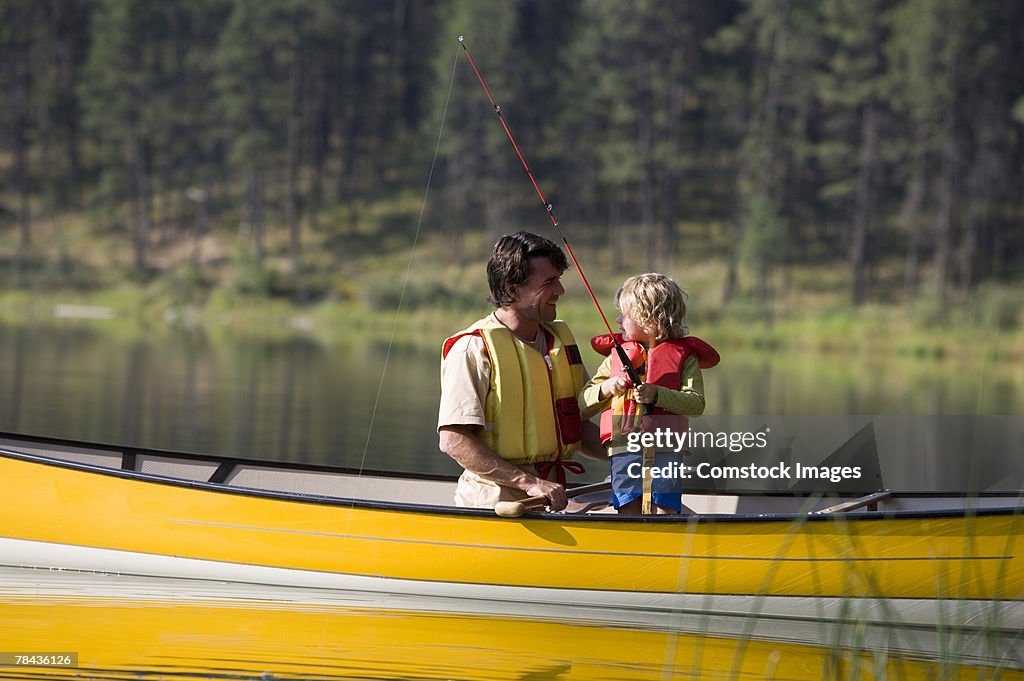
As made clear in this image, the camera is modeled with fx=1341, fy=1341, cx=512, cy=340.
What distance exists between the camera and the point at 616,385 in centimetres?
550

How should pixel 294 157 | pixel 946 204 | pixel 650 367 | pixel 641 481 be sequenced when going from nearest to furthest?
pixel 650 367 < pixel 641 481 < pixel 946 204 < pixel 294 157

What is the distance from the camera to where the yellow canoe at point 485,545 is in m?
5.72

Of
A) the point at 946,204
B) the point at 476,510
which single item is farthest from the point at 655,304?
the point at 946,204

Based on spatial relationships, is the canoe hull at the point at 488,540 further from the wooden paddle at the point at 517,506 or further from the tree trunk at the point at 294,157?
the tree trunk at the point at 294,157

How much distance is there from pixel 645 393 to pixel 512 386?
613mm

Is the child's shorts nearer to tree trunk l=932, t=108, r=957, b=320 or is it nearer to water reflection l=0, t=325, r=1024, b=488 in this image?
water reflection l=0, t=325, r=1024, b=488

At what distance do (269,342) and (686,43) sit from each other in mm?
28059

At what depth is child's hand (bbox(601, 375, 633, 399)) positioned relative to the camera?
549 centimetres

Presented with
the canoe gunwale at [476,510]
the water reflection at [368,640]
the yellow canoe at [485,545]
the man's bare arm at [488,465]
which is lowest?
the water reflection at [368,640]

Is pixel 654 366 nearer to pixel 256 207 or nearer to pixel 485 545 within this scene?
pixel 485 545

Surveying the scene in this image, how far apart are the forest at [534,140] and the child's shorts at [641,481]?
34.9 m

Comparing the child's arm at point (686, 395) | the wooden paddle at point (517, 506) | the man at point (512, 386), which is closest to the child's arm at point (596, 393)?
the man at point (512, 386)

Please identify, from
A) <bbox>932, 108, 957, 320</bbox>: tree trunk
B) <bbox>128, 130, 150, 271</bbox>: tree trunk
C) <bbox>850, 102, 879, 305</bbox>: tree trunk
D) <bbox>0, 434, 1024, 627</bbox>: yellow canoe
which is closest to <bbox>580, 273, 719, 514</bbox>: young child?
<bbox>0, 434, 1024, 627</bbox>: yellow canoe

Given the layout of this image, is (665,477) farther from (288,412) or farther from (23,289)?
(23,289)
